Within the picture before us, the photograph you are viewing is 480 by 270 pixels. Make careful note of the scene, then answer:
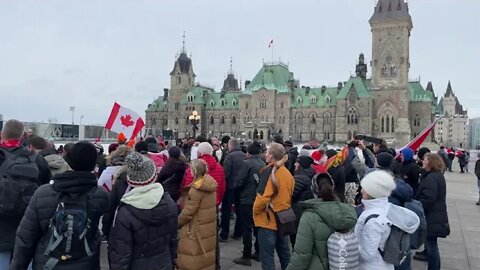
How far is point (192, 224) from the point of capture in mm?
4965

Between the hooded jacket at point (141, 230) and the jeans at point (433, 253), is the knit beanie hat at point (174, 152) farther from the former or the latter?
the jeans at point (433, 253)

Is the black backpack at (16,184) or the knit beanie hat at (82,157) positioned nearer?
the knit beanie hat at (82,157)

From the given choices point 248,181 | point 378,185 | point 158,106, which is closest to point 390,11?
point 158,106

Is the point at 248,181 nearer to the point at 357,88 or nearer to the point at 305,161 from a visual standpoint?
the point at 305,161

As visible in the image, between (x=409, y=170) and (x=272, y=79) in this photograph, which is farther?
(x=272, y=79)

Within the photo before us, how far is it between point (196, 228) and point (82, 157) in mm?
2034

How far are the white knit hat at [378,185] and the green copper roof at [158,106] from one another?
268 feet

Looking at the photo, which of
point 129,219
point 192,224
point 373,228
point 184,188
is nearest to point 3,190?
point 129,219

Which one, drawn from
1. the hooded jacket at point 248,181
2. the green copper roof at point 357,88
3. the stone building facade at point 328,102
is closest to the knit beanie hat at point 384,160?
the hooded jacket at point 248,181

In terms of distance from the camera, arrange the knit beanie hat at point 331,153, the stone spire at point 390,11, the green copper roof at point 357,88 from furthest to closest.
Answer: the green copper roof at point 357,88 < the stone spire at point 390,11 < the knit beanie hat at point 331,153

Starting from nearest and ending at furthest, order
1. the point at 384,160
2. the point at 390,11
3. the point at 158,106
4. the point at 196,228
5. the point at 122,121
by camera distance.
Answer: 1. the point at 196,228
2. the point at 384,160
3. the point at 122,121
4. the point at 390,11
5. the point at 158,106

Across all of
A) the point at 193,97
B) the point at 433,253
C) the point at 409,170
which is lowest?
the point at 433,253

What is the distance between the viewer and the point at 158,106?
3327 inches

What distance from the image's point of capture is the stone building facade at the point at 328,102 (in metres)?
62.9
